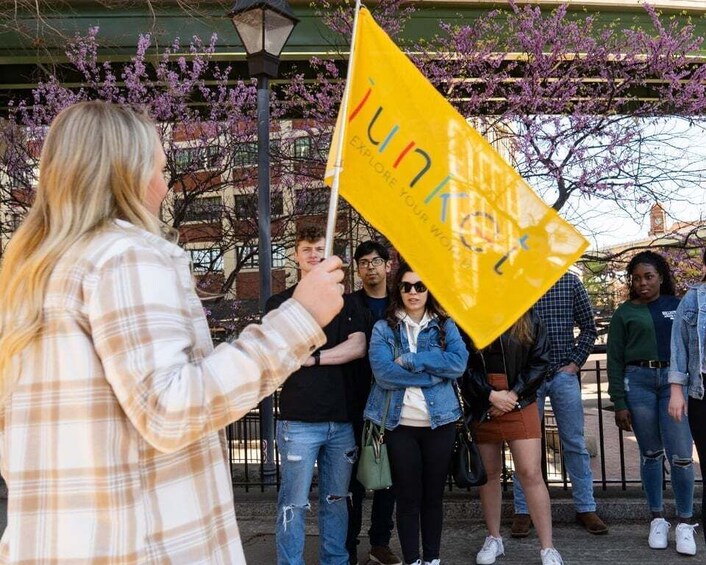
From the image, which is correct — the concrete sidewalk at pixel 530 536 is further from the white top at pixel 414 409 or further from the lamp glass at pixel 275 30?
the lamp glass at pixel 275 30

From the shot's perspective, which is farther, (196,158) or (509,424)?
(196,158)

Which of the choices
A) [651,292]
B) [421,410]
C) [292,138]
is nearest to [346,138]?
[421,410]

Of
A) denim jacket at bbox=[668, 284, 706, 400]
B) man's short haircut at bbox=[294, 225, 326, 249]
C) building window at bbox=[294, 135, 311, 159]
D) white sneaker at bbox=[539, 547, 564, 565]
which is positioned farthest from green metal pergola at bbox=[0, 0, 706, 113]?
white sneaker at bbox=[539, 547, 564, 565]

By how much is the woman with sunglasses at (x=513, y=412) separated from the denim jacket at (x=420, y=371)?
39 cm

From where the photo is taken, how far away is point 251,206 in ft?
36.3

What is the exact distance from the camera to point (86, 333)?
1.68m

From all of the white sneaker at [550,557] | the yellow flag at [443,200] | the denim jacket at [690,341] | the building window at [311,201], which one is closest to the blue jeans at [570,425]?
the white sneaker at [550,557]

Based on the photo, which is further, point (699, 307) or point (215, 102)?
point (215, 102)

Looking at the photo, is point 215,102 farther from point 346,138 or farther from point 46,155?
point 46,155

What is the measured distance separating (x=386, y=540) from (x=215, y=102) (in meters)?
6.65

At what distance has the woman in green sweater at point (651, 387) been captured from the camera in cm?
551

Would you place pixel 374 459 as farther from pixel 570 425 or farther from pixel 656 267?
pixel 656 267

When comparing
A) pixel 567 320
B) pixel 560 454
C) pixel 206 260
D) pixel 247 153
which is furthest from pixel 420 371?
pixel 206 260

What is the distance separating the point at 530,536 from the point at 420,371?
2.07 meters
